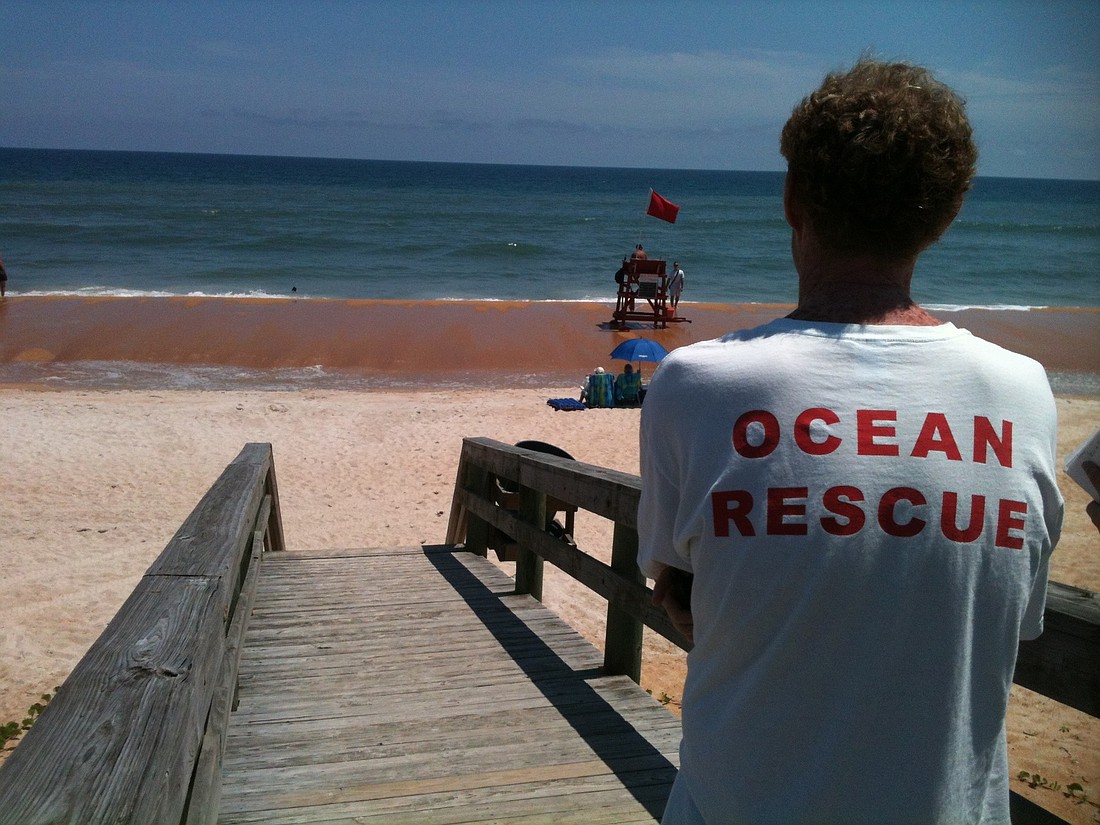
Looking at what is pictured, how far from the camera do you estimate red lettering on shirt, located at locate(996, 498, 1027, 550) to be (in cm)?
127

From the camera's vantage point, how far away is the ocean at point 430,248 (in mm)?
30484

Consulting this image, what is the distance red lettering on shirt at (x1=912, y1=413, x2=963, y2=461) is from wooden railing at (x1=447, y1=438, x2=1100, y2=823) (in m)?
0.68

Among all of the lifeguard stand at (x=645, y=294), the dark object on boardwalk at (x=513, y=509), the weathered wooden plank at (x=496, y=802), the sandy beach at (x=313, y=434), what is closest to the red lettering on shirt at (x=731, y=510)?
the weathered wooden plank at (x=496, y=802)

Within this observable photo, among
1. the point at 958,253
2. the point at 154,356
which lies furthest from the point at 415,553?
the point at 958,253

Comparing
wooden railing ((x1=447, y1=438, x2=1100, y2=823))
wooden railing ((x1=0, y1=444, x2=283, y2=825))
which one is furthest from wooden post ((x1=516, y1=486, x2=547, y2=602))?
wooden railing ((x1=0, y1=444, x2=283, y2=825))

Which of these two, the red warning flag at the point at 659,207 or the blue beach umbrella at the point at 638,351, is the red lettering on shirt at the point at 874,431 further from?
the red warning flag at the point at 659,207

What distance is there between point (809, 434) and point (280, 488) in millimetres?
9830

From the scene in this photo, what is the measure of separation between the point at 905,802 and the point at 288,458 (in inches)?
434

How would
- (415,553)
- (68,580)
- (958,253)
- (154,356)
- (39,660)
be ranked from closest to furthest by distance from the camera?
(39,660)
(415,553)
(68,580)
(154,356)
(958,253)

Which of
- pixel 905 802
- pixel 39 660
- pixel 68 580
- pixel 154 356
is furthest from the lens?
pixel 154 356

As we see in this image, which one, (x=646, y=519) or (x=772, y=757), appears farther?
(x=646, y=519)

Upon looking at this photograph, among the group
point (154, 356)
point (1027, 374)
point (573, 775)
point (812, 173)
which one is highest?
point (812, 173)

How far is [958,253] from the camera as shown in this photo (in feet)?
152

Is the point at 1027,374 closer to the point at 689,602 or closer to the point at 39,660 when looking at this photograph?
the point at 689,602
